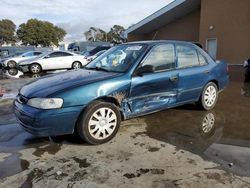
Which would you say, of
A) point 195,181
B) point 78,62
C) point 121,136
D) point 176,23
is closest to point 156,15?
point 176,23

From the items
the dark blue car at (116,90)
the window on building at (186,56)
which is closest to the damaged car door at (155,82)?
the dark blue car at (116,90)

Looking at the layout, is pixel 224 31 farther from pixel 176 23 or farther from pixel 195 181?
pixel 195 181

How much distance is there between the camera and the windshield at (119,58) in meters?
5.07

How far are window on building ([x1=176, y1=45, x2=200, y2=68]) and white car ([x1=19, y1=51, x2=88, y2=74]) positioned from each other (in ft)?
40.3

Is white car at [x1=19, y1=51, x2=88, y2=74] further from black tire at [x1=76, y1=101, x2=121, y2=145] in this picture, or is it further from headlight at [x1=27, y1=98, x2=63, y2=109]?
headlight at [x1=27, y1=98, x2=63, y2=109]

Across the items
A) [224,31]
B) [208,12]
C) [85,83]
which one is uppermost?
[208,12]

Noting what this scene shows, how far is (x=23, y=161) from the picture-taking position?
3.91m

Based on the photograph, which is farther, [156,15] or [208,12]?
[156,15]

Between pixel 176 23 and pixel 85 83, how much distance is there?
18851 mm

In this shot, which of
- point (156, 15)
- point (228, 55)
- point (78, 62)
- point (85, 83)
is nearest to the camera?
point (85, 83)

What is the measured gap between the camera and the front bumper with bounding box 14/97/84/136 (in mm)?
4043

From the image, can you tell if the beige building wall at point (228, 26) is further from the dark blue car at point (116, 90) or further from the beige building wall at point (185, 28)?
the dark blue car at point (116, 90)

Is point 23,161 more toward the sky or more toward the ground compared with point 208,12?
more toward the ground

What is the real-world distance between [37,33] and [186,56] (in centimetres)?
7021
